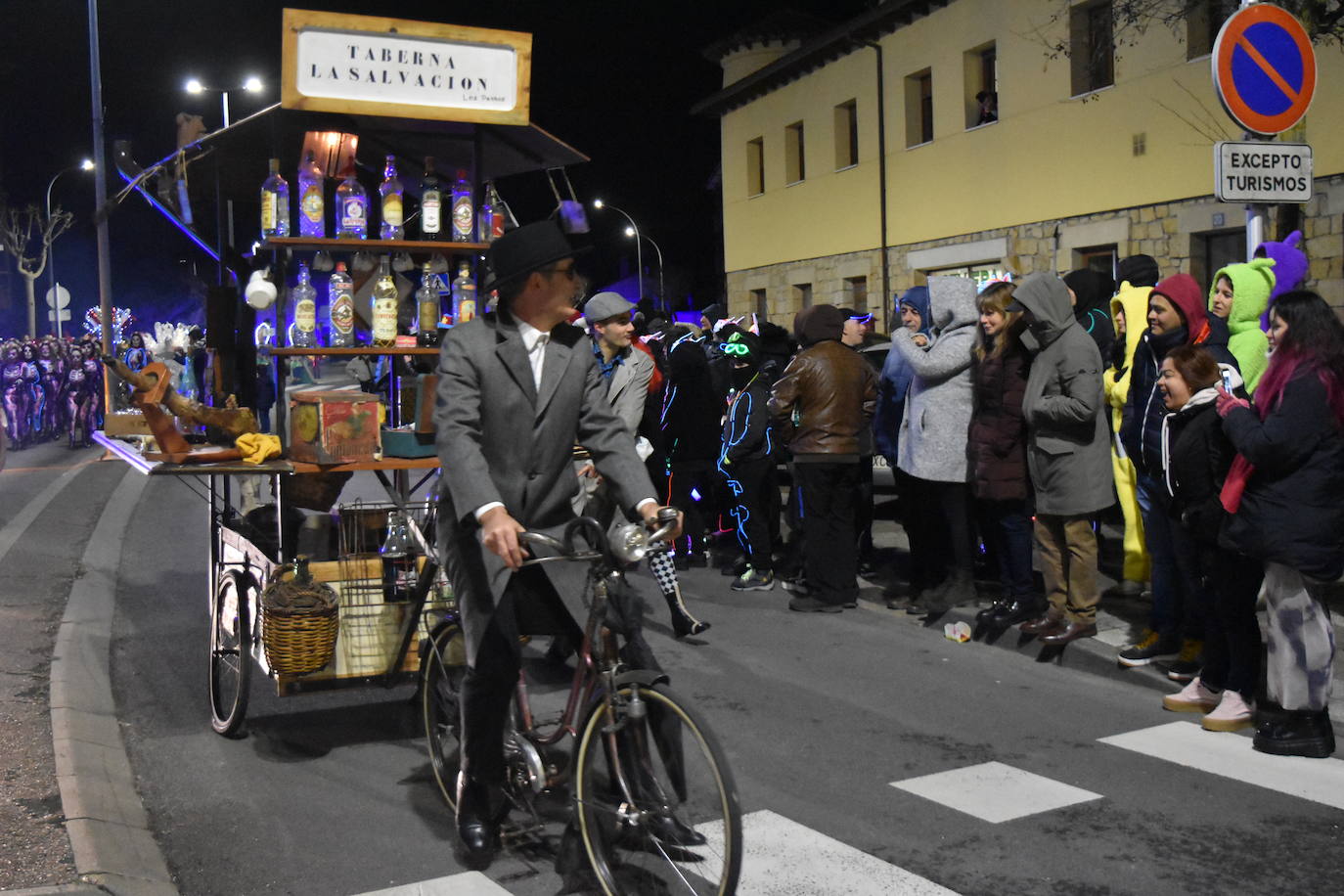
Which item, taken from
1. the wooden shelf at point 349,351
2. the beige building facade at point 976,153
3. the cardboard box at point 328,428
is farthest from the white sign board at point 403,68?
the beige building facade at point 976,153

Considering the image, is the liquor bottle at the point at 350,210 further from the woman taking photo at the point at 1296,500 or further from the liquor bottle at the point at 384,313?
the woman taking photo at the point at 1296,500

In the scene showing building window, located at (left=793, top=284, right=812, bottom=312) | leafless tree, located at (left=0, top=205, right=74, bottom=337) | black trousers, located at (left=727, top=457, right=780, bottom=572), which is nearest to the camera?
black trousers, located at (left=727, top=457, right=780, bottom=572)

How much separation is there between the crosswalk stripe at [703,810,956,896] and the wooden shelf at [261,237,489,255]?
3371mm

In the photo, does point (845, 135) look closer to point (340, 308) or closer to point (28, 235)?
point (340, 308)

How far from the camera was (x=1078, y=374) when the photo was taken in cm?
725

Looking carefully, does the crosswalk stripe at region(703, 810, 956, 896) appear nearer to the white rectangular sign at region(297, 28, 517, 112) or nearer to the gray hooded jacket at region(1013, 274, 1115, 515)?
the gray hooded jacket at region(1013, 274, 1115, 515)

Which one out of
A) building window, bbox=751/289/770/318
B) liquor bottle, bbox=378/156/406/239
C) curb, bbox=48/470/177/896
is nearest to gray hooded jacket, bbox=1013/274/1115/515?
liquor bottle, bbox=378/156/406/239

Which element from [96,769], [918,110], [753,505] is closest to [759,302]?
[918,110]

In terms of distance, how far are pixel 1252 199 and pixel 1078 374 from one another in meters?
1.34

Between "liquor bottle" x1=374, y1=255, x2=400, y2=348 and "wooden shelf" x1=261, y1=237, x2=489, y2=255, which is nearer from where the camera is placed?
"wooden shelf" x1=261, y1=237, x2=489, y2=255

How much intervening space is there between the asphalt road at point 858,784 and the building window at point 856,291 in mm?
21904

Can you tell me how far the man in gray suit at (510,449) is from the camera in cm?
423

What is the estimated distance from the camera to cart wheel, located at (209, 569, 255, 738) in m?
5.82

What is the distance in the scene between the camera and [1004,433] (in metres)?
7.69
